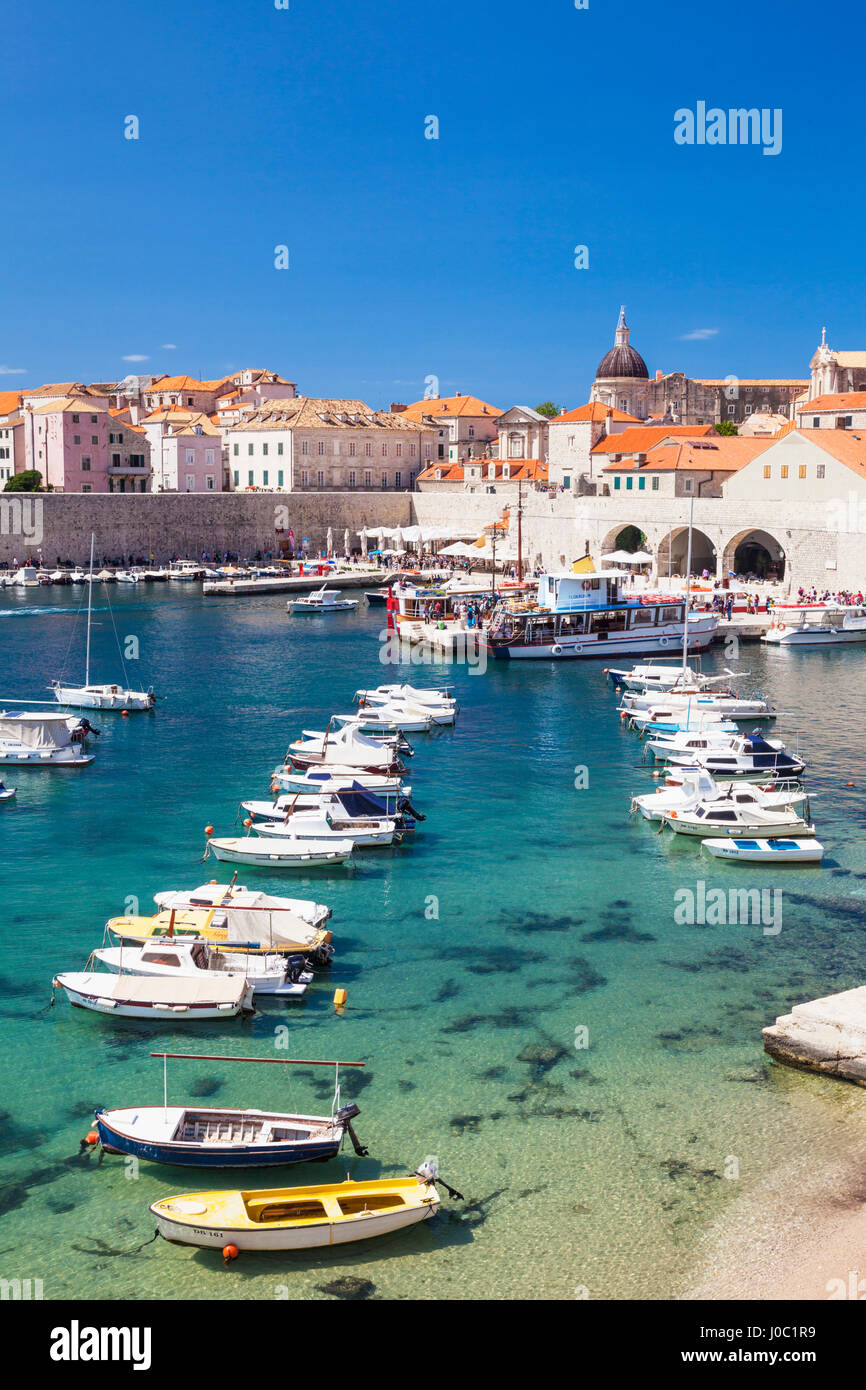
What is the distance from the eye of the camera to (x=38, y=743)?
27953mm

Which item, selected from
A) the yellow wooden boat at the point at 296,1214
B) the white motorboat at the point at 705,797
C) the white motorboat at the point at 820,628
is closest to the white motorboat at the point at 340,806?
the white motorboat at the point at 705,797

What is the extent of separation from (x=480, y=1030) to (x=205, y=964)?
3684 mm

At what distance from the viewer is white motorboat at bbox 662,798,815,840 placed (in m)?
21.8

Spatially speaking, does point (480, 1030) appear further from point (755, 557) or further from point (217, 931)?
point (755, 557)

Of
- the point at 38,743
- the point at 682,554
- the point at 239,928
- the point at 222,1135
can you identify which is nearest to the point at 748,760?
the point at 239,928

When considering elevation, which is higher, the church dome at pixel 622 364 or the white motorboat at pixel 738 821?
the church dome at pixel 622 364

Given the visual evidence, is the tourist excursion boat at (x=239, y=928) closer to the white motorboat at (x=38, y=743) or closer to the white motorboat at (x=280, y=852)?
the white motorboat at (x=280, y=852)

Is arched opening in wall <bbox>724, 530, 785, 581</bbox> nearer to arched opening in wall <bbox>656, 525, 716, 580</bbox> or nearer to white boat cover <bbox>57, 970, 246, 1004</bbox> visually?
arched opening in wall <bbox>656, 525, 716, 580</bbox>

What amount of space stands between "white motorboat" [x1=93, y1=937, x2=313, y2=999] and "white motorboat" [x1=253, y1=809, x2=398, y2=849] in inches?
205

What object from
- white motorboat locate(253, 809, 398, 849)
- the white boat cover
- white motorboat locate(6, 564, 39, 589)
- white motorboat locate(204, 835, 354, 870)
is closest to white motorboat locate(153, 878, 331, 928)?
the white boat cover

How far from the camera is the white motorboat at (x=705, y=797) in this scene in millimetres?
22766

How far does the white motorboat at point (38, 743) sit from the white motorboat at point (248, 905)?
10696mm

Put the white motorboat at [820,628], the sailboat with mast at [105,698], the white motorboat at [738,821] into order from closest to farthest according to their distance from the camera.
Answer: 1. the white motorboat at [738,821]
2. the sailboat with mast at [105,698]
3. the white motorboat at [820,628]

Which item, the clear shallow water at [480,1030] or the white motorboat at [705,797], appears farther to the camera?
the white motorboat at [705,797]
